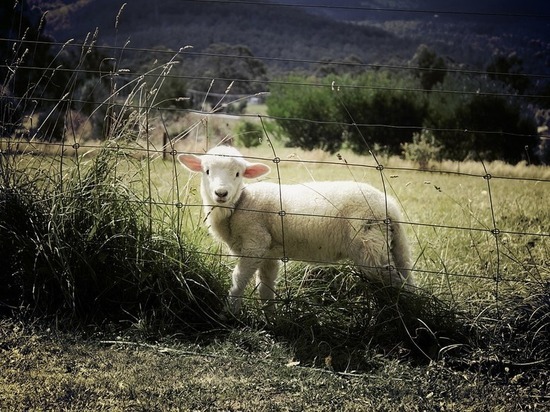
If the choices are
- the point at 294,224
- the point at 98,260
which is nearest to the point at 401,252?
the point at 294,224

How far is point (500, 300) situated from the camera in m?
4.60

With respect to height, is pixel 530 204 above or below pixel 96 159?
below

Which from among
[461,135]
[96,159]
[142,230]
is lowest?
[461,135]

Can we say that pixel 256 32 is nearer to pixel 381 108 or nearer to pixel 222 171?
pixel 381 108

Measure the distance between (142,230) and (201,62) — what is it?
33.9 metres

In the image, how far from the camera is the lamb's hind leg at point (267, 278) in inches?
191

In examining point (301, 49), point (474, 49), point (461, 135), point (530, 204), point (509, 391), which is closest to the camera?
point (509, 391)

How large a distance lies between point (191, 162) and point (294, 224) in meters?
0.78

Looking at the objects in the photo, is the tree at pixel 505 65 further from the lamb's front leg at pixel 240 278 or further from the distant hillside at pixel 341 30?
the lamb's front leg at pixel 240 278

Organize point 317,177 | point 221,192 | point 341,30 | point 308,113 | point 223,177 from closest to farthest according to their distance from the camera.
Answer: point 221,192
point 223,177
point 317,177
point 308,113
point 341,30

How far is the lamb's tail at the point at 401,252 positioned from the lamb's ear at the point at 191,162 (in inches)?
51.9

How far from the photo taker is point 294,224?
15.4ft

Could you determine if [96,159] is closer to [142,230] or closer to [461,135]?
[142,230]

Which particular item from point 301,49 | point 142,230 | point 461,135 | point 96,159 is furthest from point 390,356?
point 301,49
